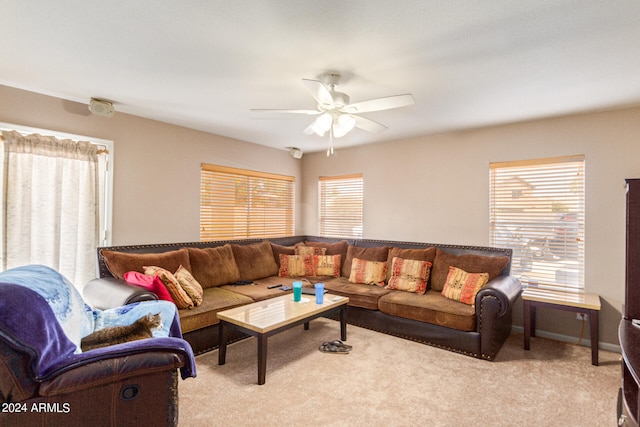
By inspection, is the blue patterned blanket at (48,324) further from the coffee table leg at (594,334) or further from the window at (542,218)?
the window at (542,218)

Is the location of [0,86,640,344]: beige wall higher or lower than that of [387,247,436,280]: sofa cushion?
higher

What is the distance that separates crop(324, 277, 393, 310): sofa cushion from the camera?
355cm

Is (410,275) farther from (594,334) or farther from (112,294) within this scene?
(112,294)

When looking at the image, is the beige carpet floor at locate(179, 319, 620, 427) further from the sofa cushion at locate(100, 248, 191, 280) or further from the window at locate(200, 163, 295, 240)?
the window at locate(200, 163, 295, 240)

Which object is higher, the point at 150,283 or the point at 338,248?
the point at 338,248

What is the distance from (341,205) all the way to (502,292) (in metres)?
2.91

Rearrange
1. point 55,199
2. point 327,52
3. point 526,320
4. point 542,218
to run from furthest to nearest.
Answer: point 542,218 → point 526,320 → point 55,199 → point 327,52

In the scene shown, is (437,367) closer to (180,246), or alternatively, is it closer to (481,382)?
(481,382)

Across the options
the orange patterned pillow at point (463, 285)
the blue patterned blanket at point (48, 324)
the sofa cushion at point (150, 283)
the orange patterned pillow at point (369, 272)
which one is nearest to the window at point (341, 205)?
the orange patterned pillow at point (369, 272)

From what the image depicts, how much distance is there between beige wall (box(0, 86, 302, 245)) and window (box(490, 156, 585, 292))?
369 centimetres

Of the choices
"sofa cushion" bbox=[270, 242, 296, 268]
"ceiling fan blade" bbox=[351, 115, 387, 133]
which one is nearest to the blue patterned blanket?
"ceiling fan blade" bbox=[351, 115, 387, 133]

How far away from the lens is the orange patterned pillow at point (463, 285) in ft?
10.4

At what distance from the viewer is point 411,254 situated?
3955 mm

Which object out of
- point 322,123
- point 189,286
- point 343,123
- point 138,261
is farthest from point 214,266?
point 343,123
